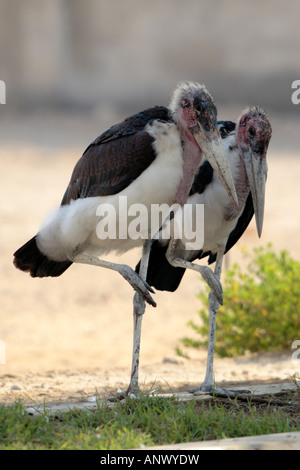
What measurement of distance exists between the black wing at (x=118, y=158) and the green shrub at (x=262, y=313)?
2514 millimetres

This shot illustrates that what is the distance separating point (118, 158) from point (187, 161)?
0.33 metres

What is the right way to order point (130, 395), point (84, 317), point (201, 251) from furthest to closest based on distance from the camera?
point (84, 317) < point (201, 251) < point (130, 395)

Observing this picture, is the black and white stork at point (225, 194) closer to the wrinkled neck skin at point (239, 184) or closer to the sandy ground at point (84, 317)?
the wrinkled neck skin at point (239, 184)

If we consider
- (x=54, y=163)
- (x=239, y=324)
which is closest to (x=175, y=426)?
(x=239, y=324)

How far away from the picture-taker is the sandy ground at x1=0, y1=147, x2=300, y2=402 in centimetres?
517


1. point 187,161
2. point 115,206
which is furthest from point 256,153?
point 115,206

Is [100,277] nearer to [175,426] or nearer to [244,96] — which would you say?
[244,96]

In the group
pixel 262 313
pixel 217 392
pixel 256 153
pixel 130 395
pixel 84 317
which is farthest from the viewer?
pixel 84 317

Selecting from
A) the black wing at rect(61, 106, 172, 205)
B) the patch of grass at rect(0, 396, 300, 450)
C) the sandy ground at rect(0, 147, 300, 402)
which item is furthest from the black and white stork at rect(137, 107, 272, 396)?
the sandy ground at rect(0, 147, 300, 402)

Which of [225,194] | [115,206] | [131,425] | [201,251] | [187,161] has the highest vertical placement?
[187,161]

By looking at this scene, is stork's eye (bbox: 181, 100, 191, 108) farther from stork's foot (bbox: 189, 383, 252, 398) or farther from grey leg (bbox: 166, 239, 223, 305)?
stork's foot (bbox: 189, 383, 252, 398)

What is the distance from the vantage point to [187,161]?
3.65 metres

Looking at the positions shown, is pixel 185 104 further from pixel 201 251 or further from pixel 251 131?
pixel 201 251

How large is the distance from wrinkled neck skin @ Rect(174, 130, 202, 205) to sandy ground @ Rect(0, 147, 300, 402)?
1.32 meters
